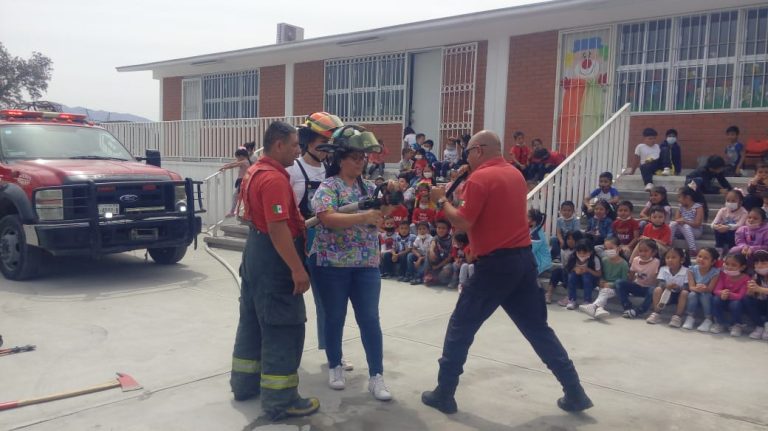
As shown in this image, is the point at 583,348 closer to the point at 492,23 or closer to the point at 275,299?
the point at 275,299

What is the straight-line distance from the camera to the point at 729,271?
636 centimetres

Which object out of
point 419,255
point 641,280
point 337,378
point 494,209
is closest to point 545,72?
point 419,255

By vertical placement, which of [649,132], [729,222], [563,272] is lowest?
[563,272]

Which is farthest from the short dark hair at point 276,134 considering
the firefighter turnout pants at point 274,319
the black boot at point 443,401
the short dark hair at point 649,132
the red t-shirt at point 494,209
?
the short dark hair at point 649,132

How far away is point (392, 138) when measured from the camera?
1464 centimetres

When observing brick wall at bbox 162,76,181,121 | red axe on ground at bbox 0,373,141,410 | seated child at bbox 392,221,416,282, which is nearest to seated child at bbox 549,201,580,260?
seated child at bbox 392,221,416,282

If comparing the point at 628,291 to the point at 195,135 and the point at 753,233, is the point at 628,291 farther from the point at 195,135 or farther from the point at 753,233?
the point at 195,135

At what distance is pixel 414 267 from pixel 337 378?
4.34m

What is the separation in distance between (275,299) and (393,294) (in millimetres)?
4203

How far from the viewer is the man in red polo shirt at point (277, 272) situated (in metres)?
3.71

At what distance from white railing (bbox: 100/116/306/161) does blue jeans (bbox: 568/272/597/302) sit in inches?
358

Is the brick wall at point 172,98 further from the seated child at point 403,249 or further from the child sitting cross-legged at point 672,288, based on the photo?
the child sitting cross-legged at point 672,288

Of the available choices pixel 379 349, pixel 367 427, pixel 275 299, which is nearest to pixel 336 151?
pixel 275 299

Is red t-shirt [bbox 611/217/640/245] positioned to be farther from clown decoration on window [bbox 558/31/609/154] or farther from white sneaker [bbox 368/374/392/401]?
white sneaker [bbox 368/374/392/401]
